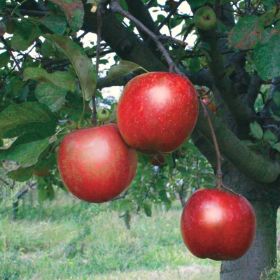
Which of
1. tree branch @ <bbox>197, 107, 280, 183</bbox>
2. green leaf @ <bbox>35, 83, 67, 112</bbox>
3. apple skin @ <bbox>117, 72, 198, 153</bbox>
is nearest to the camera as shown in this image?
apple skin @ <bbox>117, 72, 198, 153</bbox>

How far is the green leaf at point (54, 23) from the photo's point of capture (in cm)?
93

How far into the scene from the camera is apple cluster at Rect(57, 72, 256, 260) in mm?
742

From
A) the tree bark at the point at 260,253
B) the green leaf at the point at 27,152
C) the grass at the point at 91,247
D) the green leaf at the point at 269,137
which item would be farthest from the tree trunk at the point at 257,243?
the grass at the point at 91,247

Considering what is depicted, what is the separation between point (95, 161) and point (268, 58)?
1.04 feet

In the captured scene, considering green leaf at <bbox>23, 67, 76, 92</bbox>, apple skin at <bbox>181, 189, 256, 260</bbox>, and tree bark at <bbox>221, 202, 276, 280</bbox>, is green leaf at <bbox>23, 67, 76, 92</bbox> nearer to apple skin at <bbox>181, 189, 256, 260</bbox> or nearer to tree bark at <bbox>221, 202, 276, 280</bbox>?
apple skin at <bbox>181, 189, 256, 260</bbox>

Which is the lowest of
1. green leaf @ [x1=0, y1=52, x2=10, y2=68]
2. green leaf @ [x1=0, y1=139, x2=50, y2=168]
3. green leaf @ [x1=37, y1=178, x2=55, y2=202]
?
green leaf @ [x1=37, y1=178, x2=55, y2=202]

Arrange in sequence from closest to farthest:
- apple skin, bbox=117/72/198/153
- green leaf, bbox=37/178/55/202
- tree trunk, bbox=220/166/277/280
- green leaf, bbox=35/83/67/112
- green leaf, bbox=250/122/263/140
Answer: apple skin, bbox=117/72/198/153 < green leaf, bbox=35/83/67/112 < green leaf, bbox=250/122/263/140 < tree trunk, bbox=220/166/277/280 < green leaf, bbox=37/178/55/202

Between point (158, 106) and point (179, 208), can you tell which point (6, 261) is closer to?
point (179, 208)

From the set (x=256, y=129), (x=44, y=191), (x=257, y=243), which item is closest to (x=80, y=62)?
(x=256, y=129)

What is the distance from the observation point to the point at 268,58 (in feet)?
2.98

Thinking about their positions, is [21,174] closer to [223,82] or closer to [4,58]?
[4,58]

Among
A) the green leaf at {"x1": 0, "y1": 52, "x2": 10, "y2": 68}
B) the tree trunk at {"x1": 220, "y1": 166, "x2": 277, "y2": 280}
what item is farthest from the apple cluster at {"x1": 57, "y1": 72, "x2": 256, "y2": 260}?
the tree trunk at {"x1": 220, "y1": 166, "x2": 277, "y2": 280}

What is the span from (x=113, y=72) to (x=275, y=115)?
1126mm

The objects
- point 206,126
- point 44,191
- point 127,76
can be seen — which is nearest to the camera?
point 206,126
